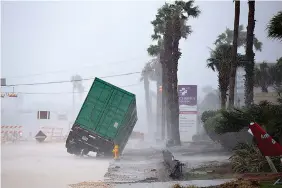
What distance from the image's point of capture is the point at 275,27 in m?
10.3

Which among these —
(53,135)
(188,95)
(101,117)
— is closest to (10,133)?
(53,135)

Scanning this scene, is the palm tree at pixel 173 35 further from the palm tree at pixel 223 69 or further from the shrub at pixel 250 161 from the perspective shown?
A: the shrub at pixel 250 161

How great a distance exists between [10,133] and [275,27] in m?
34.1

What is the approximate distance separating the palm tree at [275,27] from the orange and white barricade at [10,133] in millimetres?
31165

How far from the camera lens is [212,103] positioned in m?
80.1

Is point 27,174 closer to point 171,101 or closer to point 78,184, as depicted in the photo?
point 78,184

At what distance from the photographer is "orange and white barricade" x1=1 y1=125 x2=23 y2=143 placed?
123ft

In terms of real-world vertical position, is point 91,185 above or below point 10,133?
above

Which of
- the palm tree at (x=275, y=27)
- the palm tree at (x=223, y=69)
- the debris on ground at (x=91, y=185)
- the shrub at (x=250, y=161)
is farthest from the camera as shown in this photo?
the palm tree at (x=223, y=69)

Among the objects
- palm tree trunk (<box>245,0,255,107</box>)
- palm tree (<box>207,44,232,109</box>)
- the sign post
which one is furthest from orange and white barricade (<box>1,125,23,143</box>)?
palm tree trunk (<box>245,0,255,107</box>)

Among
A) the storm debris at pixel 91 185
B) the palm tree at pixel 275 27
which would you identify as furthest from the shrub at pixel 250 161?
the storm debris at pixel 91 185

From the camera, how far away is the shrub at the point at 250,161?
11.7 metres

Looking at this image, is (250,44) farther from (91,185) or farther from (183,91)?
(183,91)

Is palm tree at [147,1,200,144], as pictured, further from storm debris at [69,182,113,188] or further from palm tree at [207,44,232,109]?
storm debris at [69,182,113,188]
